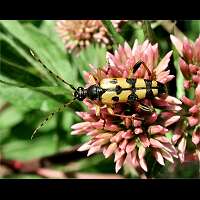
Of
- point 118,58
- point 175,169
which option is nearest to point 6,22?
point 118,58

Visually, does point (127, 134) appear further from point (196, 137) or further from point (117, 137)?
point (196, 137)

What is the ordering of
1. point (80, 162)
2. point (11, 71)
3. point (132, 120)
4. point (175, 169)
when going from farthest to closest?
point (80, 162)
point (175, 169)
point (11, 71)
point (132, 120)

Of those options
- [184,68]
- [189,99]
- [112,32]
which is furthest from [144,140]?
[112,32]

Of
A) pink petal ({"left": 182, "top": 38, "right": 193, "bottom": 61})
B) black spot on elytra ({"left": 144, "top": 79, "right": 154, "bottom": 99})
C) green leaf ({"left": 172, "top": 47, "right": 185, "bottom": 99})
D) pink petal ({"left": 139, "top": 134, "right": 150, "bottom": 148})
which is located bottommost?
pink petal ({"left": 139, "top": 134, "right": 150, "bottom": 148})

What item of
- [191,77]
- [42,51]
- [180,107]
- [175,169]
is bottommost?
[175,169]

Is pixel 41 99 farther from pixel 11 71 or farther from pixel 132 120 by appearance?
pixel 132 120

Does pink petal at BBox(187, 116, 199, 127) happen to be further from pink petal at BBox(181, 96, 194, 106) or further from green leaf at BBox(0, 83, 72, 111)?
green leaf at BBox(0, 83, 72, 111)

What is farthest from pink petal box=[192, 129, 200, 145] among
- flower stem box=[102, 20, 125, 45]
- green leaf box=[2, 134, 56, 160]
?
green leaf box=[2, 134, 56, 160]
